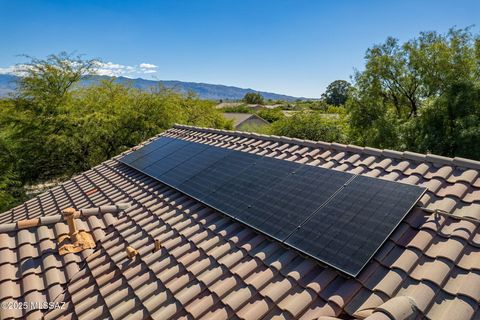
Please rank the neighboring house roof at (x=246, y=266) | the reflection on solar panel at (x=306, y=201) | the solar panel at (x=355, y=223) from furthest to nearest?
the reflection on solar panel at (x=306, y=201)
the solar panel at (x=355, y=223)
the neighboring house roof at (x=246, y=266)

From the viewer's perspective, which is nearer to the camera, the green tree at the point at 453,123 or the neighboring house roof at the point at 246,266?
the neighboring house roof at the point at 246,266

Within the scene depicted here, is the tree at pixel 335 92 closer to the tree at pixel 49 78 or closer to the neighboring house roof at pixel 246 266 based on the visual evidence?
the tree at pixel 49 78

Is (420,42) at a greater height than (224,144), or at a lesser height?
greater

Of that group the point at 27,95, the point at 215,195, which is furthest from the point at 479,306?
the point at 27,95

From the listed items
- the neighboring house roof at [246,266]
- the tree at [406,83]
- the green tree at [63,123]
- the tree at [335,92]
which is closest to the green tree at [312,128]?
the tree at [406,83]

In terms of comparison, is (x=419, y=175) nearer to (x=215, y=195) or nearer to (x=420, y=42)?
(x=215, y=195)

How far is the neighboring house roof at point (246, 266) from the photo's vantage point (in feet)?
10.1

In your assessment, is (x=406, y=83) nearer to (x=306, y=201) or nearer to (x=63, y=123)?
(x=306, y=201)

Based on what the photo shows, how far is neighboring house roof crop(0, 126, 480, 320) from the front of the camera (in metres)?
3.07

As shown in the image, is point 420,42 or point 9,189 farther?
point 420,42

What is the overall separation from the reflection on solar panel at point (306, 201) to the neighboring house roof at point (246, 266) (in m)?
0.18

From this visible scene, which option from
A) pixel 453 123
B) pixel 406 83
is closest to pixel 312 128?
pixel 406 83

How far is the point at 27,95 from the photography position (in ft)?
56.0

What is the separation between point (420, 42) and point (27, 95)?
2594 cm
